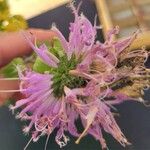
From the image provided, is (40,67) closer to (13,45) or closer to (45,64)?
(45,64)

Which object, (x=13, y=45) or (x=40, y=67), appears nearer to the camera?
(x=40, y=67)

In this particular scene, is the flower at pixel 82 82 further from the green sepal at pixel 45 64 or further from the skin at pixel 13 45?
the skin at pixel 13 45

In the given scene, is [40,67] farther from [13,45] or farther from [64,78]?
[13,45]

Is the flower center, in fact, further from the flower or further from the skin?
the skin

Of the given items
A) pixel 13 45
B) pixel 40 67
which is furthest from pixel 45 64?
pixel 13 45

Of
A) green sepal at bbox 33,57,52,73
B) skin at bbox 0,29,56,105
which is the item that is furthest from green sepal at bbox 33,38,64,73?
skin at bbox 0,29,56,105

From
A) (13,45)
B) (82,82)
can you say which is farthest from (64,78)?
(13,45)

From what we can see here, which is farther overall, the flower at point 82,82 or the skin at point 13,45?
the skin at point 13,45

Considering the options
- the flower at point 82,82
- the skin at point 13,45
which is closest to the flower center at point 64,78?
the flower at point 82,82
